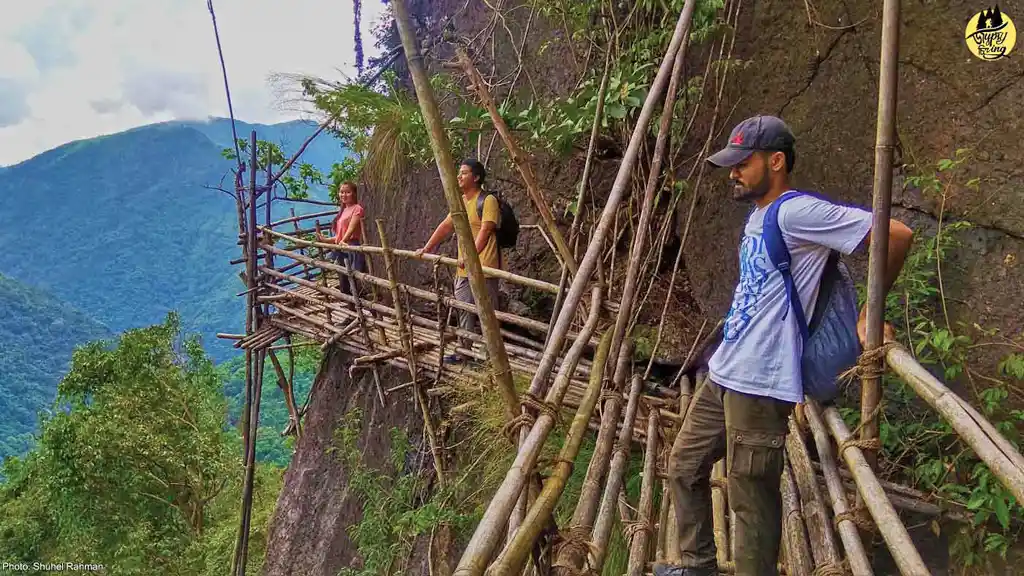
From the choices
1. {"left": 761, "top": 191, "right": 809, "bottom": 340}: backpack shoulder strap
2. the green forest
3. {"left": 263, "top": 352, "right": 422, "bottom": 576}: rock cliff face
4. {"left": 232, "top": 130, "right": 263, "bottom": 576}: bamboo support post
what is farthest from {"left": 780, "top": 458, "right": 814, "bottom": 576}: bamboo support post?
the green forest

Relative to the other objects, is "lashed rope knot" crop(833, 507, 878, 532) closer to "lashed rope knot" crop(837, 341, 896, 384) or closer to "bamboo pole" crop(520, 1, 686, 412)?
"lashed rope knot" crop(837, 341, 896, 384)

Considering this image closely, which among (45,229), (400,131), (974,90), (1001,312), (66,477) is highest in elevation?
(45,229)

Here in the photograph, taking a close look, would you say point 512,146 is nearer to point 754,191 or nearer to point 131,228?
point 754,191

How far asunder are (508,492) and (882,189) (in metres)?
1.07

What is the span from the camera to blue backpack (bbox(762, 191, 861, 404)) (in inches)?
62.4

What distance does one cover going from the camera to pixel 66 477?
31.0ft

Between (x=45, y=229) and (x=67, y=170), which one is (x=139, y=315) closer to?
(x=45, y=229)

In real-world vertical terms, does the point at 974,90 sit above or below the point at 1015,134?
above

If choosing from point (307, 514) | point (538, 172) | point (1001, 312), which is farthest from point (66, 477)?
point (1001, 312)

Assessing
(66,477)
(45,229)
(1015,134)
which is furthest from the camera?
(45,229)

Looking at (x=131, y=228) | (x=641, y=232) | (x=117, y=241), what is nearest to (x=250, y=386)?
(x=641, y=232)

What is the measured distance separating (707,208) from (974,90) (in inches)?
55.6

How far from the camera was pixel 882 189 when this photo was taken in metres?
1.38

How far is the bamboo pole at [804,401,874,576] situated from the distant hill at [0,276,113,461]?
140ft
